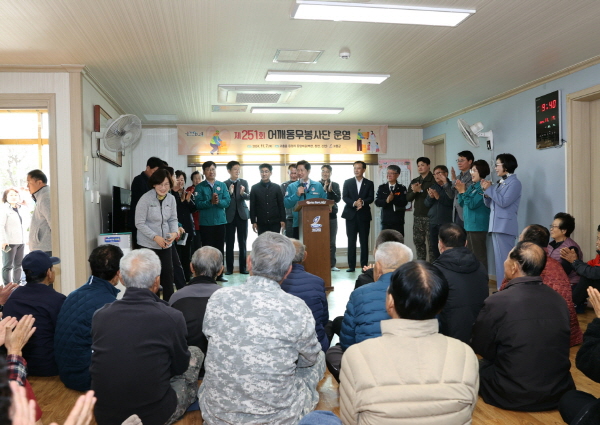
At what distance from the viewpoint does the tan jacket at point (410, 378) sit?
1.31 m

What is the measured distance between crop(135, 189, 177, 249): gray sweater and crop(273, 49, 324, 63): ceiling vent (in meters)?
1.83

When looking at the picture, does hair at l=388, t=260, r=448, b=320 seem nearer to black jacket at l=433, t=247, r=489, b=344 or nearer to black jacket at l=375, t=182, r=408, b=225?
black jacket at l=433, t=247, r=489, b=344

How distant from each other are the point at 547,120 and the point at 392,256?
4341mm

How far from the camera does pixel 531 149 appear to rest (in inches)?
242

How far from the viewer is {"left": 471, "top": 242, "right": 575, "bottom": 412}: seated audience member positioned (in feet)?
8.05

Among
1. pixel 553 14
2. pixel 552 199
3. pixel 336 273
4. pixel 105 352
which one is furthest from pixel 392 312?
pixel 336 273

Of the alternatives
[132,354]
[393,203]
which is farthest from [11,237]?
[393,203]

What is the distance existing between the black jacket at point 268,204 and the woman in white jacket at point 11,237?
3006 mm

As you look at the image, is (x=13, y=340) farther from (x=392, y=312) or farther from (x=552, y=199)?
(x=552, y=199)

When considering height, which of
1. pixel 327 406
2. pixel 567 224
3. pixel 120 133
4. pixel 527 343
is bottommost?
pixel 327 406

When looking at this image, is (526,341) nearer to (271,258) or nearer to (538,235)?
(271,258)

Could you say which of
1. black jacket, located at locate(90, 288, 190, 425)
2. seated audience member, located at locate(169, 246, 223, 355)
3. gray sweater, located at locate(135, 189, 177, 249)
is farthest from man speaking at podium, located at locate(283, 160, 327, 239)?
black jacket, located at locate(90, 288, 190, 425)

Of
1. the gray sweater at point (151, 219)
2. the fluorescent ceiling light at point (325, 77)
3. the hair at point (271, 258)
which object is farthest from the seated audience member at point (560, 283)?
the gray sweater at point (151, 219)

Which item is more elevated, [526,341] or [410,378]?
[410,378]
